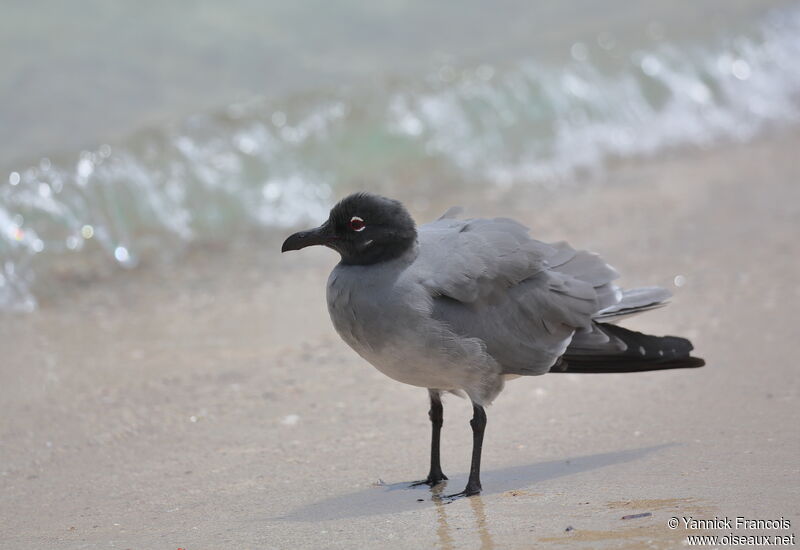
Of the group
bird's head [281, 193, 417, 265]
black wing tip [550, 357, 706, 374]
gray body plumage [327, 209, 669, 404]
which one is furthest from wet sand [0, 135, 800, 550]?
bird's head [281, 193, 417, 265]

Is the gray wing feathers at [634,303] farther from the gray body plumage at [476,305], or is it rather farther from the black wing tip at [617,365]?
the black wing tip at [617,365]

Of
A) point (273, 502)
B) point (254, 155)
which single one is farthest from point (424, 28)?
point (273, 502)

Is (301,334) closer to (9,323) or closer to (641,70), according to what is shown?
(9,323)

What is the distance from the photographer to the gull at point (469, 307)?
4520 mm

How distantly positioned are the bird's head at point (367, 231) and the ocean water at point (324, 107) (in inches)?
143

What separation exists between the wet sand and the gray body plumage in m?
0.49

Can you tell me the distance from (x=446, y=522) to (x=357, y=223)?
127 centimetres

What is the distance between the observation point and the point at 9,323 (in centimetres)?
732

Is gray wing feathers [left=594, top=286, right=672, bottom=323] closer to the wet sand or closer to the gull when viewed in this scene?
the gull

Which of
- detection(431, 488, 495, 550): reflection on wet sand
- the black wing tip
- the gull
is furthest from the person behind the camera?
the black wing tip

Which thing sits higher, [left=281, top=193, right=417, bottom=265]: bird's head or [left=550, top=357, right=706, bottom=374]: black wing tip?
[left=281, top=193, right=417, bottom=265]: bird's head

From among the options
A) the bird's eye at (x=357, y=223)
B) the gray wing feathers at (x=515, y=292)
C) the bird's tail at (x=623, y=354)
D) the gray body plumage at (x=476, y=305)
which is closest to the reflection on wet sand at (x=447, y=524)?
the gray body plumage at (x=476, y=305)

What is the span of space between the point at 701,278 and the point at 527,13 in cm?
812

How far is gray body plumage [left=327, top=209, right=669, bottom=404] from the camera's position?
4500 millimetres
